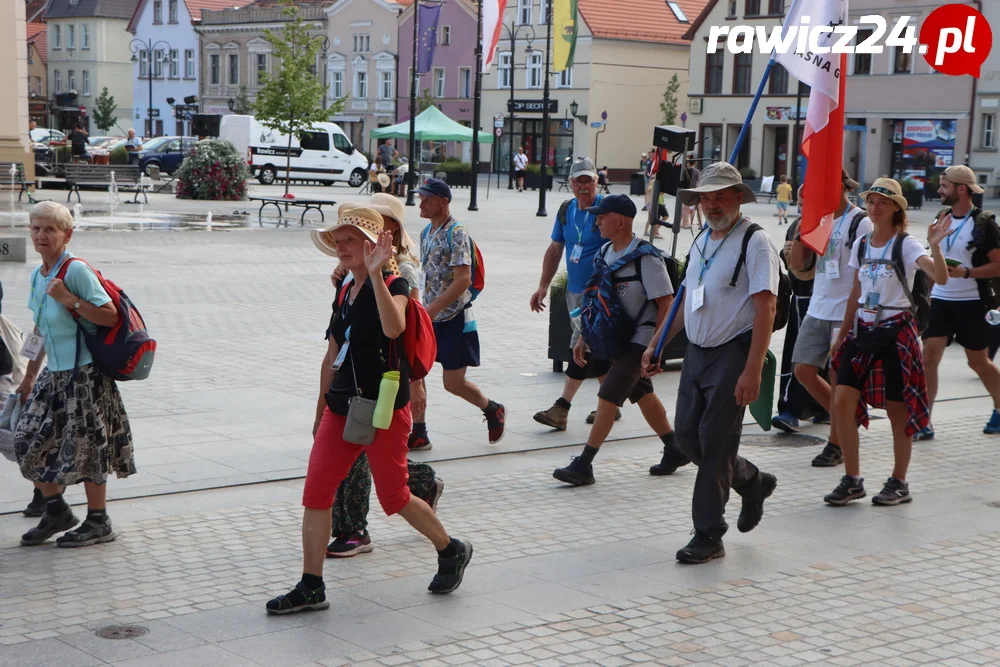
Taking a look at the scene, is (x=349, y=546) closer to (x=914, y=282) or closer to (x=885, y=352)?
(x=885, y=352)

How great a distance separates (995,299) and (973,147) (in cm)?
4311

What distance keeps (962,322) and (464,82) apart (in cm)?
6296

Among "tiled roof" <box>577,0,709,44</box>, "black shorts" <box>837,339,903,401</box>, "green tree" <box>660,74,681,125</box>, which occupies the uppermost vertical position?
"tiled roof" <box>577,0,709,44</box>

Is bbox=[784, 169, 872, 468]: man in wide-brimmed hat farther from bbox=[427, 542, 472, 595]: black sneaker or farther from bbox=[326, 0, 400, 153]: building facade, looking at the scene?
bbox=[326, 0, 400, 153]: building facade

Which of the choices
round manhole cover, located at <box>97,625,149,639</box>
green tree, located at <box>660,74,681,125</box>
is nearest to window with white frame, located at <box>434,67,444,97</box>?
green tree, located at <box>660,74,681,125</box>

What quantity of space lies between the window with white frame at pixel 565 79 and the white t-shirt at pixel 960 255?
185 feet

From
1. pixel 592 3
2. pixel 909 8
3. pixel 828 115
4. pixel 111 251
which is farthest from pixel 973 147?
pixel 828 115

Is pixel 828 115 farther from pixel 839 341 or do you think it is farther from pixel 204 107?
pixel 204 107

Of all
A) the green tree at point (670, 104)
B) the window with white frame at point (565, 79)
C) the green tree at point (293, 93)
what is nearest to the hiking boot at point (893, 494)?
the green tree at point (293, 93)

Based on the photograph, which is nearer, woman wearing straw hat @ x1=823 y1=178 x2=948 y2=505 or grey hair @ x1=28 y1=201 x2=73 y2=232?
grey hair @ x1=28 y1=201 x2=73 y2=232

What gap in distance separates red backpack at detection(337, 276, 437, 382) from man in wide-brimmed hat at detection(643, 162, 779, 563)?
1375 millimetres

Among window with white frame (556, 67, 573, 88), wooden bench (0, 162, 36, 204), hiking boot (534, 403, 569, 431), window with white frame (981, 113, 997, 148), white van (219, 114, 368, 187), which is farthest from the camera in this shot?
window with white frame (556, 67, 573, 88)

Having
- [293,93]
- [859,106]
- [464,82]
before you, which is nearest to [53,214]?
[293,93]

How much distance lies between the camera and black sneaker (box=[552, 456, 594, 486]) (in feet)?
24.5
